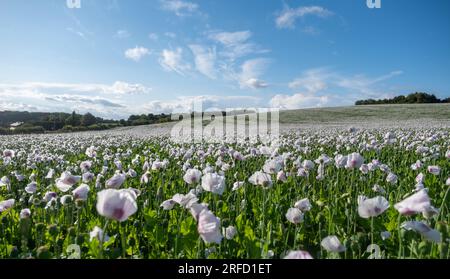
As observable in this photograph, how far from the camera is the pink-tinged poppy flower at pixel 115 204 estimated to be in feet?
6.27

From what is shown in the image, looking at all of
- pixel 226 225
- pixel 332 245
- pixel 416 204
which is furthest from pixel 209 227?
pixel 226 225

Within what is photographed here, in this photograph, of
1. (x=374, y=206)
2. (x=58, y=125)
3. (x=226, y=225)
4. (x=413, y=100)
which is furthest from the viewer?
(x=413, y=100)

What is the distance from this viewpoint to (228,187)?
5.33 metres

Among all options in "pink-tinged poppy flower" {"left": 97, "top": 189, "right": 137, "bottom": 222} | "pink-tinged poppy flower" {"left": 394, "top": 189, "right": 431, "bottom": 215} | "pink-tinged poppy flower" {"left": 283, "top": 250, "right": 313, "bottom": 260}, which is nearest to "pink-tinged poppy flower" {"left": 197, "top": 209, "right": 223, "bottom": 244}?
"pink-tinged poppy flower" {"left": 97, "top": 189, "right": 137, "bottom": 222}

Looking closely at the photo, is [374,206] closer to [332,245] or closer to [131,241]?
[332,245]

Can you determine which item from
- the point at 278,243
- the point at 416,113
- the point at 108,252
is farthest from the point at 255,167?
the point at 416,113

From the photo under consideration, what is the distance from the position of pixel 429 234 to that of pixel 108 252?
2.02m

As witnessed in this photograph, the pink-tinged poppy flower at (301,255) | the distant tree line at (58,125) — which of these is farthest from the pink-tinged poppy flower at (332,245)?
the distant tree line at (58,125)

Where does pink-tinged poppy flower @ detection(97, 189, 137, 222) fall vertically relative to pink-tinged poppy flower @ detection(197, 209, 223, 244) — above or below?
above

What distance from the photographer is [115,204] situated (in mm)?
1934

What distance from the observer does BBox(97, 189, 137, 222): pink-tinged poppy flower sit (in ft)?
6.27
